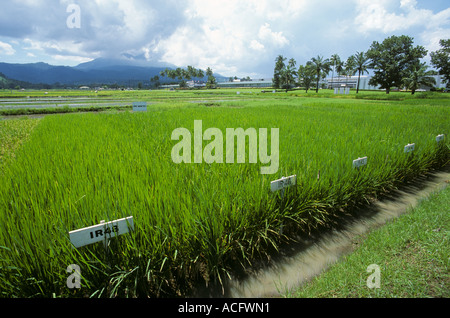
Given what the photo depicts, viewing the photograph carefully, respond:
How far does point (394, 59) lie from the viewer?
128 feet

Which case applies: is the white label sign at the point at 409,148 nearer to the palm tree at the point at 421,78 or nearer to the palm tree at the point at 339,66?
the palm tree at the point at 421,78

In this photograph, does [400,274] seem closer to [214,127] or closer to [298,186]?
[298,186]

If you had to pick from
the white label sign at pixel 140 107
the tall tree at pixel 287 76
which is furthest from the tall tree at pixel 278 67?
the white label sign at pixel 140 107

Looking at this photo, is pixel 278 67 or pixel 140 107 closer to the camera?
pixel 140 107

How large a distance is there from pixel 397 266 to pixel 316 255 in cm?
55

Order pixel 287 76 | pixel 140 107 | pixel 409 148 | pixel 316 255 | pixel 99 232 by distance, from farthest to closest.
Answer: pixel 287 76, pixel 140 107, pixel 409 148, pixel 316 255, pixel 99 232

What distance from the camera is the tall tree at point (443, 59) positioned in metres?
34.2

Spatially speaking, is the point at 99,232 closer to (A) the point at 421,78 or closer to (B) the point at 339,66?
(A) the point at 421,78

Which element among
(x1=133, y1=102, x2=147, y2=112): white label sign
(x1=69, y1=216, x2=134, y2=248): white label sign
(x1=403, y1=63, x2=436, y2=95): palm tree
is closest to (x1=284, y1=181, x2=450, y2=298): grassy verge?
(x1=69, y1=216, x2=134, y2=248): white label sign

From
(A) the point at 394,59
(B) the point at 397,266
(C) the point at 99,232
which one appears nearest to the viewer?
(C) the point at 99,232

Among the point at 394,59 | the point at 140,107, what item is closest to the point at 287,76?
the point at 394,59

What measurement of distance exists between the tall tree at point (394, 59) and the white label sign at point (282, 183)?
154ft

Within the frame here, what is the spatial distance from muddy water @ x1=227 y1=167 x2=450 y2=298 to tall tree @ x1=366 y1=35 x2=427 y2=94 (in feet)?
150

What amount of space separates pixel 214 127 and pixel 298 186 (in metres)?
3.30
